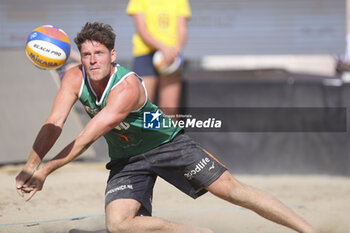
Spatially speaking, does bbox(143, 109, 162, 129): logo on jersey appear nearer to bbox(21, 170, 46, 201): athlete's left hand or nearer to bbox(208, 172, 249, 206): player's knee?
bbox(208, 172, 249, 206): player's knee

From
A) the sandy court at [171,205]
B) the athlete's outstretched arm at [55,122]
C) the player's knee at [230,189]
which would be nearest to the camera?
the athlete's outstretched arm at [55,122]

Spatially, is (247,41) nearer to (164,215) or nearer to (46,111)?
(46,111)

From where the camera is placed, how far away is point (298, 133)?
7.81 metres

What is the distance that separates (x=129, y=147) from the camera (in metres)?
4.28

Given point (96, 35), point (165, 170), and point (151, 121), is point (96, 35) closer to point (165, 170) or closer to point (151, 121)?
point (151, 121)

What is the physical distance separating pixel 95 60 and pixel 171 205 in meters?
2.60

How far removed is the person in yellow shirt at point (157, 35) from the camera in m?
6.55

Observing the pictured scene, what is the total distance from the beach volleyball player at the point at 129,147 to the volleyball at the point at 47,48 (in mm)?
256

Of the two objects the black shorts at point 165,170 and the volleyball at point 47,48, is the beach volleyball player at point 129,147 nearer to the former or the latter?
the black shorts at point 165,170

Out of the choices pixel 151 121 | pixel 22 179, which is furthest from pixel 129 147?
pixel 22 179

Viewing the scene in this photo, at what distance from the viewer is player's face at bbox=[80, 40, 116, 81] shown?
390 centimetres

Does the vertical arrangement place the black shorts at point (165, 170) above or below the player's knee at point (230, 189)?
above

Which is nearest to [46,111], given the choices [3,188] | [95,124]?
[3,188]

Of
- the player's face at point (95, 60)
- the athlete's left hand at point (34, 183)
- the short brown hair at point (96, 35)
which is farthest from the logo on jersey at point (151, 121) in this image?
the athlete's left hand at point (34, 183)
